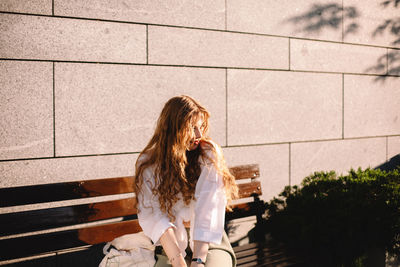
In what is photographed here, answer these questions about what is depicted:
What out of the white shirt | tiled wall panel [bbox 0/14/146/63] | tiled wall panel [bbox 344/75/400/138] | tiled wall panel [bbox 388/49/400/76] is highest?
tiled wall panel [bbox 388/49/400/76]


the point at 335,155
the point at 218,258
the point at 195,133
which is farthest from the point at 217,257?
the point at 335,155

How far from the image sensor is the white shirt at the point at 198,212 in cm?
256

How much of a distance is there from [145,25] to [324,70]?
2.79 metres

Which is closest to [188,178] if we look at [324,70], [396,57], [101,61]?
[101,61]

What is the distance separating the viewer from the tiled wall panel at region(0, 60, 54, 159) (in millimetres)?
3381

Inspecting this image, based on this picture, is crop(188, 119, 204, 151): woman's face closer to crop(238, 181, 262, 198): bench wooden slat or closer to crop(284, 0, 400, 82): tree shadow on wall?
crop(238, 181, 262, 198): bench wooden slat

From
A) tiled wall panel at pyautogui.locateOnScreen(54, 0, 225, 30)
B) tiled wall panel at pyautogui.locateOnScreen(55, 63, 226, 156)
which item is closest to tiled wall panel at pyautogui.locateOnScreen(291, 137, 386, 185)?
tiled wall panel at pyautogui.locateOnScreen(55, 63, 226, 156)

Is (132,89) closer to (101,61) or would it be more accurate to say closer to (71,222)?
(101,61)

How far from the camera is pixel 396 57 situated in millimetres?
6062

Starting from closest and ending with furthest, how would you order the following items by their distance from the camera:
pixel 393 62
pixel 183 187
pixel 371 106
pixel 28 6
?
1. pixel 183 187
2. pixel 28 6
3. pixel 371 106
4. pixel 393 62

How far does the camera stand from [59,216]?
312 cm

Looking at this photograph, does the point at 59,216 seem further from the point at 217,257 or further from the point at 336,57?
the point at 336,57

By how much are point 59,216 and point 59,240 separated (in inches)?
8.1

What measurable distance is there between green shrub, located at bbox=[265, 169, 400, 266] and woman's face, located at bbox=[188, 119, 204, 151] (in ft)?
6.05
